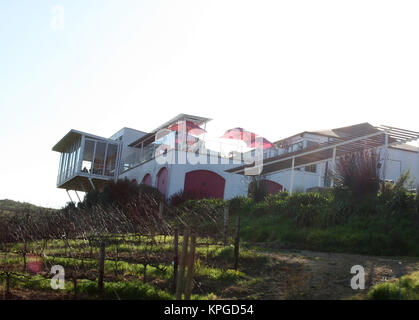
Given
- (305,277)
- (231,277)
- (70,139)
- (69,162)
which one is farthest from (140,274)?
(69,162)

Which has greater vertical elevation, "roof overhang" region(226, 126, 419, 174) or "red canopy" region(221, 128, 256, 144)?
"red canopy" region(221, 128, 256, 144)

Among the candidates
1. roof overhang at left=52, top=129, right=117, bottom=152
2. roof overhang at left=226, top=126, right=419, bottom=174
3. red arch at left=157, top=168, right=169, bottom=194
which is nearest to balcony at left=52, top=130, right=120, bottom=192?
roof overhang at left=52, top=129, right=117, bottom=152

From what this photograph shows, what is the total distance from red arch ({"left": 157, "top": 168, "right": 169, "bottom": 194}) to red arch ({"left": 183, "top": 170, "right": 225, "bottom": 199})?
1.04 m

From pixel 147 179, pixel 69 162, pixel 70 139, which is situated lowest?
pixel 147 179

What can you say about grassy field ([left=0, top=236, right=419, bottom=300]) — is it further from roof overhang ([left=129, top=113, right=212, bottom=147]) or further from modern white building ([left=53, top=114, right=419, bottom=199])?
roof overhang ([left=129, top=113, right=212, bottom=147])

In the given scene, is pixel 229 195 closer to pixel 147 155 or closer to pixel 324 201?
pixel 147 155

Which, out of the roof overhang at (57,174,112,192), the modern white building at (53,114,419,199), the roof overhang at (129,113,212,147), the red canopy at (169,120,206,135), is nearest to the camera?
the modern white building at (53,114,419,199)

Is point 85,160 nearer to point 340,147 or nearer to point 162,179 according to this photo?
point 162,179

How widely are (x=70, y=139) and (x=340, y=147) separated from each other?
18406 mm

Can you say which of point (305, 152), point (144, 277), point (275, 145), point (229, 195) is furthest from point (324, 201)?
point (275, 145)

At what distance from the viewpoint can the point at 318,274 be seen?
311 inches

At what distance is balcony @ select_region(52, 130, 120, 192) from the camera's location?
91.7ft

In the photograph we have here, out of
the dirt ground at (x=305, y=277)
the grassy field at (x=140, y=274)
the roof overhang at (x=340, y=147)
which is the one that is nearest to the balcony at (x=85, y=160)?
the roof overhang at (x=340, y=147)
